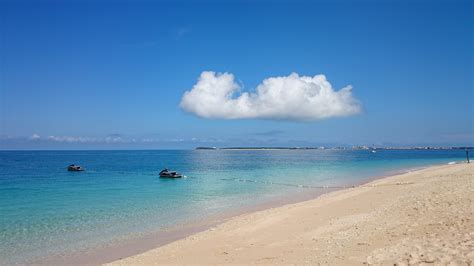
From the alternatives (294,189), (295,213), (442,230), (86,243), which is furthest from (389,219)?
(294,189)

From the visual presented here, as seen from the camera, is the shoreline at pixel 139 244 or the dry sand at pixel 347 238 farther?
the shoreline at pixel 139 244

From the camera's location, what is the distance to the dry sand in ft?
36.4

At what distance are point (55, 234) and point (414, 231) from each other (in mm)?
17835

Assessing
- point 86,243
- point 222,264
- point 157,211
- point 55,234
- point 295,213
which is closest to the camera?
point 222,264

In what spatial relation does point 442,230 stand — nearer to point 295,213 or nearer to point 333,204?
point 295,213

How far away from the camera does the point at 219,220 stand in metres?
23.1

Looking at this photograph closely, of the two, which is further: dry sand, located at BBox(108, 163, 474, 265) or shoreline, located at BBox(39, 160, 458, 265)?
shoreline, located at BBox(39, 160, 458, 265)

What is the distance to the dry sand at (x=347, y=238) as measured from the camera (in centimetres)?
1109

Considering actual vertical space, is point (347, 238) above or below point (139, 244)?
above

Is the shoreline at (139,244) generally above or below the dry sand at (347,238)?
below

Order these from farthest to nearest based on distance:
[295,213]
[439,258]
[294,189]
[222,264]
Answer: [294,189] → [295,213] → [222,264] → [439,258]

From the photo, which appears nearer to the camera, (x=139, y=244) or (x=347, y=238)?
(x=347, y=238)

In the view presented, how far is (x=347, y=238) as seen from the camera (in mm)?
14109

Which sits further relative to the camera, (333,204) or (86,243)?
(333,204)
